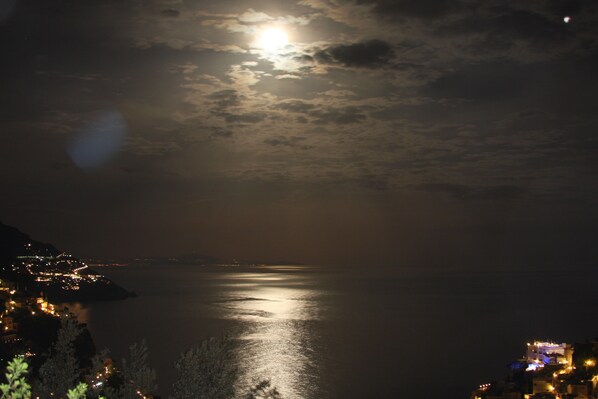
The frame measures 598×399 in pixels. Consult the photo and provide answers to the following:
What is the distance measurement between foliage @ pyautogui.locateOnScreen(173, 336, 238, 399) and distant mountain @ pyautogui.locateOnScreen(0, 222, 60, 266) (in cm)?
7351

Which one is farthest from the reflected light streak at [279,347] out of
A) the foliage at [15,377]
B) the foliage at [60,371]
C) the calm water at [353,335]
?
the foliage at [15,377]

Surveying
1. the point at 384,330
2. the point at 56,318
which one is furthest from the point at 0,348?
the point at 384,330

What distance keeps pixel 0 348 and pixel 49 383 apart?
792 inches

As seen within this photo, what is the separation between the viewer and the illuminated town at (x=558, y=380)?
21.0 meters

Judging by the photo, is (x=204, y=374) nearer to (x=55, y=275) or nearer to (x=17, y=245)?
(x=17, y=245)

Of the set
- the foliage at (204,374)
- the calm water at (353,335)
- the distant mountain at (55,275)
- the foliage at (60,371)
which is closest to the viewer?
the foliage at (204,374)

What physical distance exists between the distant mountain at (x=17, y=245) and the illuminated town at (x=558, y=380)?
221 feet

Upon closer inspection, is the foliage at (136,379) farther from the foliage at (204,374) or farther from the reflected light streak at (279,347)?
the reflected light streak at (279,347)

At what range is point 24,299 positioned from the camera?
40375 millimetres

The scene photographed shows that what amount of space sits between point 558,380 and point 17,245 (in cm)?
9268

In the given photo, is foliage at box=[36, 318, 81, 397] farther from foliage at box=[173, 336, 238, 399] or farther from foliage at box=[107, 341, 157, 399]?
foliage at box=[173, 336, 238, 399]

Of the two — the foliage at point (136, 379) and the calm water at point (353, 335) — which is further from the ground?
the foliage at point (136, 379)

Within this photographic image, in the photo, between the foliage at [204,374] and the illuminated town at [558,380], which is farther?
the illuminated town at [558,380]

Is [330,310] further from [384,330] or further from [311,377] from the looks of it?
[311,377]
